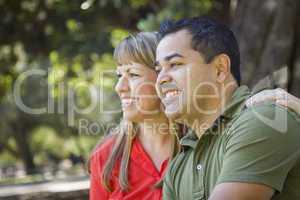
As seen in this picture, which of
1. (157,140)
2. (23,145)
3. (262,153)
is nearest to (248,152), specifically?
(262,153)

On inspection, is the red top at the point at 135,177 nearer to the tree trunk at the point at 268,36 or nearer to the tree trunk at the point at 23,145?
the tree trunk at the point at 268,36

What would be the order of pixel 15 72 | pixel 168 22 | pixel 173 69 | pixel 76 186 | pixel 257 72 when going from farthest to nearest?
pixel 15 72, pixel 76 186, pixel 257 72, pixel 168 22, pixel 173 69

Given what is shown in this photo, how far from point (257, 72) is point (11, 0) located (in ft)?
13.1

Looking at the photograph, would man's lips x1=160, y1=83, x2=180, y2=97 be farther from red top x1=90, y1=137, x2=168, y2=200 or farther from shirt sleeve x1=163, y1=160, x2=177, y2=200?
red top x1=90, y1=137, x2=168, y2=200

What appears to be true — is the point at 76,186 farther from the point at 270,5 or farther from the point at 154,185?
the point at 154,185

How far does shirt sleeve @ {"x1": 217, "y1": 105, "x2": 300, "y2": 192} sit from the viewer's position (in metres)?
1.93

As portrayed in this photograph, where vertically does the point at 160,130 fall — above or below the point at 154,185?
above

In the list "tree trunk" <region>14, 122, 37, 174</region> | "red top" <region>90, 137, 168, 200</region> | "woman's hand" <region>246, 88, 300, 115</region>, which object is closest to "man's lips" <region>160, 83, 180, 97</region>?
"woman's hand" <region>246, 88, 300, 115</region>

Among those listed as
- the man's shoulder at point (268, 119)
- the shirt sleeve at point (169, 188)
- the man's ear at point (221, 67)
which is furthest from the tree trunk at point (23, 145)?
the man's shoulder at point (268, 119)

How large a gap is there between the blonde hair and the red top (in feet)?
0.09

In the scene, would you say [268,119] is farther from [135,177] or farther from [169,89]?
[135,177]

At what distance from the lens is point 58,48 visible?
7891 mm

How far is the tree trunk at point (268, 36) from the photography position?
5.25m

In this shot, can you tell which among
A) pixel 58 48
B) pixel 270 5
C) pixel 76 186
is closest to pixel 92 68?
pixel 58 48
